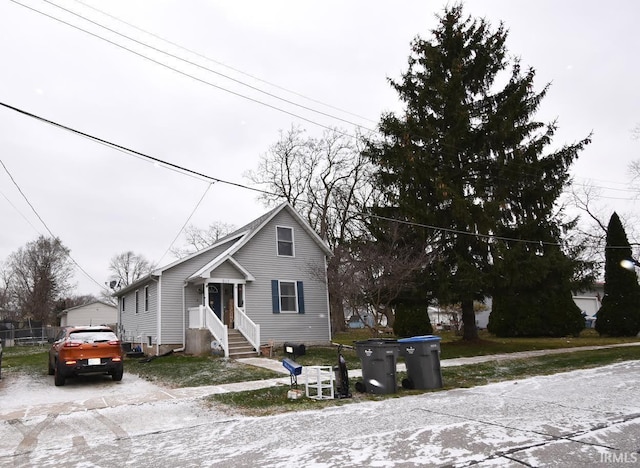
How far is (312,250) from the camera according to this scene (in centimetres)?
2200

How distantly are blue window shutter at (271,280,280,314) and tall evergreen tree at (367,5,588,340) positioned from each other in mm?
5861

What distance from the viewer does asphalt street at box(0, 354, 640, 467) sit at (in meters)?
5.16

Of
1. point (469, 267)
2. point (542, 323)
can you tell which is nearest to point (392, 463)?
point (469, 267)

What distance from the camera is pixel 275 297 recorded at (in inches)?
791

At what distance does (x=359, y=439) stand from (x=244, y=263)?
14312 millimetres

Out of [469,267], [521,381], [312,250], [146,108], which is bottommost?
[521,381]

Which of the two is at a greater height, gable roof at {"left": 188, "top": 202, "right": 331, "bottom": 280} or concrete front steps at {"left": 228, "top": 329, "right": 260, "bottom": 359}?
gable roof at {"left": 188, "top": 202, "right": 331, "bottom": 280}

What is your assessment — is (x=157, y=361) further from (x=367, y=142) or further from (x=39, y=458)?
(x=367, y=142)

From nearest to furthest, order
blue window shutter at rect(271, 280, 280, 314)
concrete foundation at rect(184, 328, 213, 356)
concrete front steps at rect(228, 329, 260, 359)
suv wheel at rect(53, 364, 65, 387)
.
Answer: suv wheel at rect(53, 364, 65, 387), concrete front steps at rect(228, 329, 260, 359), concrete foundation at rect(184, 328, 213, 356), blue window shutter at rect(271, 280, 280, 314)

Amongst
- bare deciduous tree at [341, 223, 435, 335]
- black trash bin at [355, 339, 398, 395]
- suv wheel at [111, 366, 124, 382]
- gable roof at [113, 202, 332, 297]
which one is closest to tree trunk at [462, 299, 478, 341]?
bare deciduous tree at [341, 223, 435, 335]

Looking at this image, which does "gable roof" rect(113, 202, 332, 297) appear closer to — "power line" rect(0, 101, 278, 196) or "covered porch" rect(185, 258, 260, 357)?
"covered porch" rect(185, 258, 260, 357)

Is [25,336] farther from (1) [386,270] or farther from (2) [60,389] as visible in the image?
(1) [386,270]

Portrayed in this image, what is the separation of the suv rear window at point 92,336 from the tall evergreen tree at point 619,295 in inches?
996

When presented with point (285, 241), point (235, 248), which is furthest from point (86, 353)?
point (285, 241)
